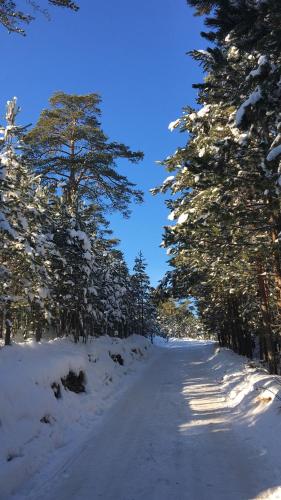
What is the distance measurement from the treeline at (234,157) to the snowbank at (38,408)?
4.84 meters

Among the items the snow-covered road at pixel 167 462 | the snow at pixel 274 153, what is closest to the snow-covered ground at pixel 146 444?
the snow-covered road at pixel 167 462

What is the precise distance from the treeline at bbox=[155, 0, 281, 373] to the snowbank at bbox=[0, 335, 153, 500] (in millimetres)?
4842

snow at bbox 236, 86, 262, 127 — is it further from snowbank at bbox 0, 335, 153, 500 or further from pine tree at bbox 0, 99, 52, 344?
pine tree at bbox 0, 99, 52, 344

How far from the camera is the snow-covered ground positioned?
6.18 m

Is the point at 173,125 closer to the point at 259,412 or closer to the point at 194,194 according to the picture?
the point at 194,194

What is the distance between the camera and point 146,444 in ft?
27.6

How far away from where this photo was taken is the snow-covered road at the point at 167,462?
602 centimetres

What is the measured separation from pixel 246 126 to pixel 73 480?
250 inches

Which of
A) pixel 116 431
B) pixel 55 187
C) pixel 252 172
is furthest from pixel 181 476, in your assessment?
pixel 55 187

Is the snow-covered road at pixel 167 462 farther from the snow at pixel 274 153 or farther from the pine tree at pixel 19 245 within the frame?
the pine tree at pixel 19 245

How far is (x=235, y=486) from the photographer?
6.11m

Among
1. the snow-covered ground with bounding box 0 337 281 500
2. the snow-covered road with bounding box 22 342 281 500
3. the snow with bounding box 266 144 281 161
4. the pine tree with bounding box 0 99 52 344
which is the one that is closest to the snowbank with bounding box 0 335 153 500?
the snow-covered ground with bounding box 0 337 281 500

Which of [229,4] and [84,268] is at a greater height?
[229,4]

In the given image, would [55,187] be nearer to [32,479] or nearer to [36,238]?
[36,238]
